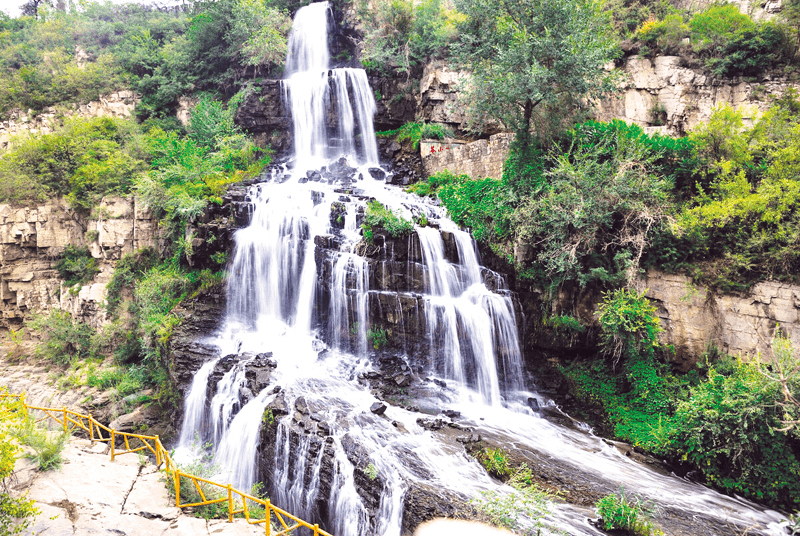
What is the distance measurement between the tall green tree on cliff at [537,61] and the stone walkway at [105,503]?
1347 centimetres

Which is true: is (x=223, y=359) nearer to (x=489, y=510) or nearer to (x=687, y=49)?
(x=489, y=510)

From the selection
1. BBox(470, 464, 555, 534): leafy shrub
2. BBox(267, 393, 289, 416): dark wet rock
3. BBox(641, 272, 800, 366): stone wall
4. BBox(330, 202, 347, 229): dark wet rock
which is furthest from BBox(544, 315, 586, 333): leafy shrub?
BBox(330, 202, 347, 229): dark wet rock

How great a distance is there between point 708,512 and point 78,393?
19.0 meters

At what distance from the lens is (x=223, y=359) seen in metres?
11.5

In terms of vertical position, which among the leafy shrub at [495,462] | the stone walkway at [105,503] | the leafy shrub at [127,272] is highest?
the leafy shrub at [127,272]

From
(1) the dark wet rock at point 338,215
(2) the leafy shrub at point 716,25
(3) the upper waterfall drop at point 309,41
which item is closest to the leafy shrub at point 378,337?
(1) the dark wet rock at point 338,215

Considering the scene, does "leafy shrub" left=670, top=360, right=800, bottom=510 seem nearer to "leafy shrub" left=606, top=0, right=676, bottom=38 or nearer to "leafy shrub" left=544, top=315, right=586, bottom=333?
"leafy shrub" left=544, top=315, right=586, bottom=333

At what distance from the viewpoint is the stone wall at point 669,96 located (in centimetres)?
1448

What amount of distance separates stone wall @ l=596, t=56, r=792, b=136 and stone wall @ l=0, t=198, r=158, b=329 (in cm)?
2059

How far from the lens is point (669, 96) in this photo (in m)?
15.4

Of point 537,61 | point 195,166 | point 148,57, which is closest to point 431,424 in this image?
point 537,61

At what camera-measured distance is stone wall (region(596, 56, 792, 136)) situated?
1448cm

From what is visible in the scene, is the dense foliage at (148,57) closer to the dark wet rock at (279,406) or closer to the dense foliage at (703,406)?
the dark wet rock at (279,406)

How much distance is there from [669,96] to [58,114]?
96.7ft
